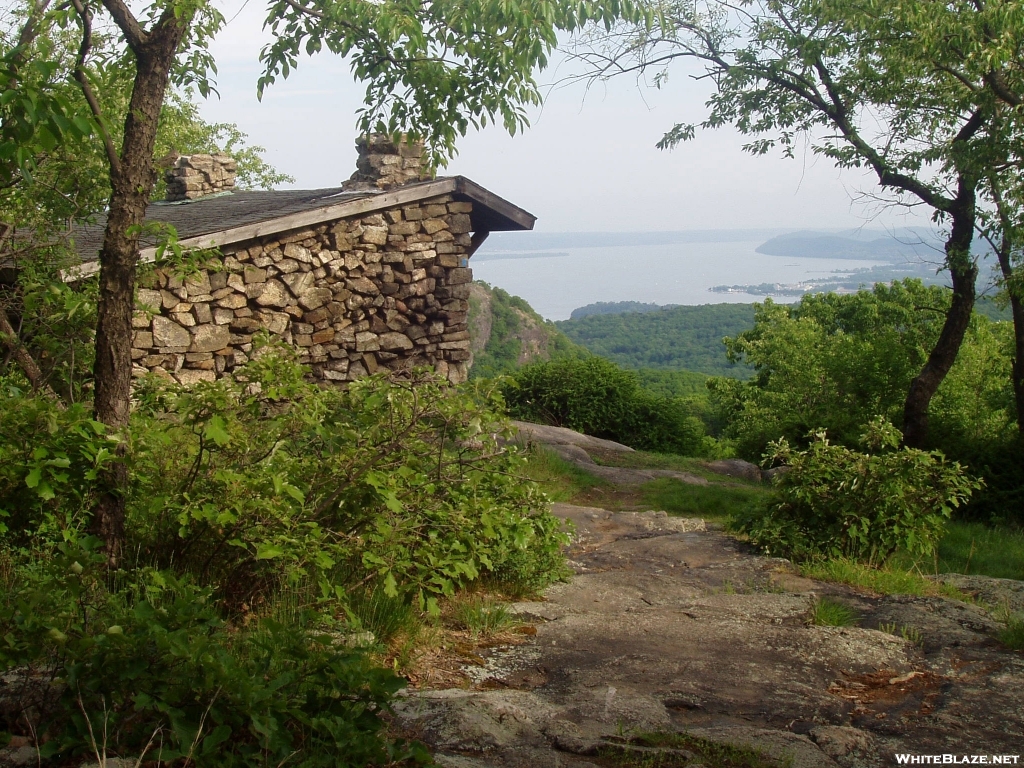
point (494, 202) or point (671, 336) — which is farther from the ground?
point (494, 202)

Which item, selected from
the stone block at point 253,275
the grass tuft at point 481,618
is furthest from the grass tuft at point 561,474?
the grass tuft at point 481,618

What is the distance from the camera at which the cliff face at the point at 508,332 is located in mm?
34031

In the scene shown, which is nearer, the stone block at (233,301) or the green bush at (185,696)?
the green bush at (185,696)

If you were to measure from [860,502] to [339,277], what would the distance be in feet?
19.9

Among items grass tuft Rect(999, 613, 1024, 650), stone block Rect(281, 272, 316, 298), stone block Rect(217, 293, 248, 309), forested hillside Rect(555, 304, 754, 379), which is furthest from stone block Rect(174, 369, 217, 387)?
forested hillside Rect(555, 304, 754, 379)

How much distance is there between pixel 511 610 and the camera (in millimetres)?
5023

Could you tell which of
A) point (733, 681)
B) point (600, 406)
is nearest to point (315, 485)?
point (733, 681)

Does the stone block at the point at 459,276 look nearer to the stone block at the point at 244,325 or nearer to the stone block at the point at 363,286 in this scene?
the stone block at the point at 363,286

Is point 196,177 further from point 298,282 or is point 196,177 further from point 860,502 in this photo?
point 860,502

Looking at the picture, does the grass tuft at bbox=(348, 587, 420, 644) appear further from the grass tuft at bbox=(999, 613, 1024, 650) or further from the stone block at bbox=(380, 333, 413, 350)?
the stone block at bbox=(380, 333, 413, 350)

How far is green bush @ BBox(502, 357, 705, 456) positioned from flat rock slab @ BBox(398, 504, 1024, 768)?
10625 mm

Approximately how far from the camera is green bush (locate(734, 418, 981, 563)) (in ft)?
22.3

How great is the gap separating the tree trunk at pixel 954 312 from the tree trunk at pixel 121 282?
32.9ft

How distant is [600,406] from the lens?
55.1 feet
